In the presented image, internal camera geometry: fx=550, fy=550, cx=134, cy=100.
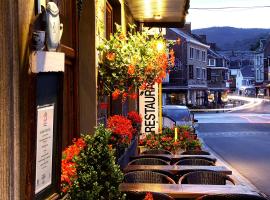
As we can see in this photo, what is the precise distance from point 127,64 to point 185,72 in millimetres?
72577

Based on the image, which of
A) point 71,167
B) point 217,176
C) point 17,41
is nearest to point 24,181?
point 17,41

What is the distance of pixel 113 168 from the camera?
4.10 metres

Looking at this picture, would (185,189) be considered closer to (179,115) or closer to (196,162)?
(196,162)

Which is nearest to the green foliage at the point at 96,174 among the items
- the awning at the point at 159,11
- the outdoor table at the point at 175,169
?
the outdoor table at the point at 175,169

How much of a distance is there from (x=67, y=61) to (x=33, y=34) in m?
2.62

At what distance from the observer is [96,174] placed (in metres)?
3.97

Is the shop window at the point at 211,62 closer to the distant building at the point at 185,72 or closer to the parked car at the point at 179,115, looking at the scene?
the distant building at the point at 185,72

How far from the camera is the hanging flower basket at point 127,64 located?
774cm

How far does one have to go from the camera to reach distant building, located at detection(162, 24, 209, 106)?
256ft

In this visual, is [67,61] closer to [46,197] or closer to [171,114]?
[46,197]

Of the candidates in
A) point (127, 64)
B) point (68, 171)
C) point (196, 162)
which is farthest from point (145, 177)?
point (68, 171)

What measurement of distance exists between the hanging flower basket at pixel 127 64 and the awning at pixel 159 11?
306 cm

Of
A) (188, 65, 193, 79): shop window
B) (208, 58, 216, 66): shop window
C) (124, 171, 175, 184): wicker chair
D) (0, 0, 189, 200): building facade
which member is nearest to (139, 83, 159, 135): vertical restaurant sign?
(124, 171, 175, 184): wicker chair

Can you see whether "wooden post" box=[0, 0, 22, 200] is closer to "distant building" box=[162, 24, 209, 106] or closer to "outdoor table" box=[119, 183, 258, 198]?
"outdoor table" box=[119, 183, 258, 198]
